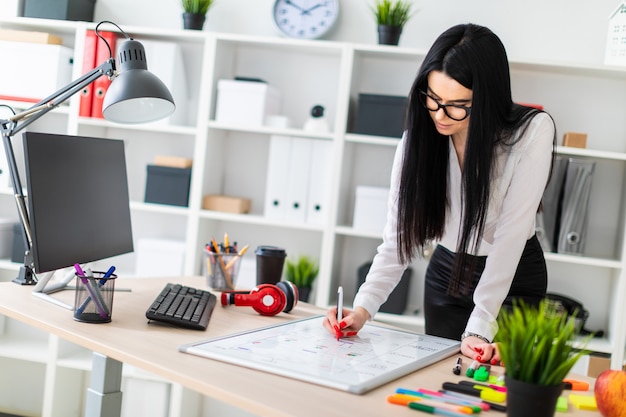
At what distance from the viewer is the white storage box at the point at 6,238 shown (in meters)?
3.35

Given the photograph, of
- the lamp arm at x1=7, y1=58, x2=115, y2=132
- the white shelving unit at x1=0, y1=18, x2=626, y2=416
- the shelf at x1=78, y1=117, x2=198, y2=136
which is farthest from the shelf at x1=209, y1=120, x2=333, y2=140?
the lamp arm at x1=7, y1=58, x2=115, y2=132

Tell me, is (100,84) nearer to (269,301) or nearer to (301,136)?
(301,136)

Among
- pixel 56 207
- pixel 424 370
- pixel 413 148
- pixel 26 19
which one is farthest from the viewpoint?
pixel 26 19

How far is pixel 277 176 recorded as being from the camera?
3143mm

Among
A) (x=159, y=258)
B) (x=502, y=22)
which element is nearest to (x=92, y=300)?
(x=159, y=258)

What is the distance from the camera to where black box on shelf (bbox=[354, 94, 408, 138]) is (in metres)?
3.06

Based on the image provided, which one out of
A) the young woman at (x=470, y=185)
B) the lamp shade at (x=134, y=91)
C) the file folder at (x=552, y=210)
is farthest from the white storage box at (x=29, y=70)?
the file folder at (x=552, y=210)

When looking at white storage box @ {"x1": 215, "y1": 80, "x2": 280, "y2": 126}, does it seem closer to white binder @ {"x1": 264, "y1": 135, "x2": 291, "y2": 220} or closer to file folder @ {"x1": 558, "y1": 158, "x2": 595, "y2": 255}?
white binder @ {"x1": 264, "y1": 135, "x2": 291, "y2": 220}

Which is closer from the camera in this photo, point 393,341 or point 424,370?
point 424,370

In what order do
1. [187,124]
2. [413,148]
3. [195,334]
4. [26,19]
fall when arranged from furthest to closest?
[187,124] < [26,19] < [413,148] < [195,334]

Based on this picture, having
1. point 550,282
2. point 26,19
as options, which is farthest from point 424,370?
point 26,19

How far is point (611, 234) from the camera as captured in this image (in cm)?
312

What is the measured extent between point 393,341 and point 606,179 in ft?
6.32

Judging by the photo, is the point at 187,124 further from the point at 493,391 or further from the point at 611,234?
the point at 493,391
